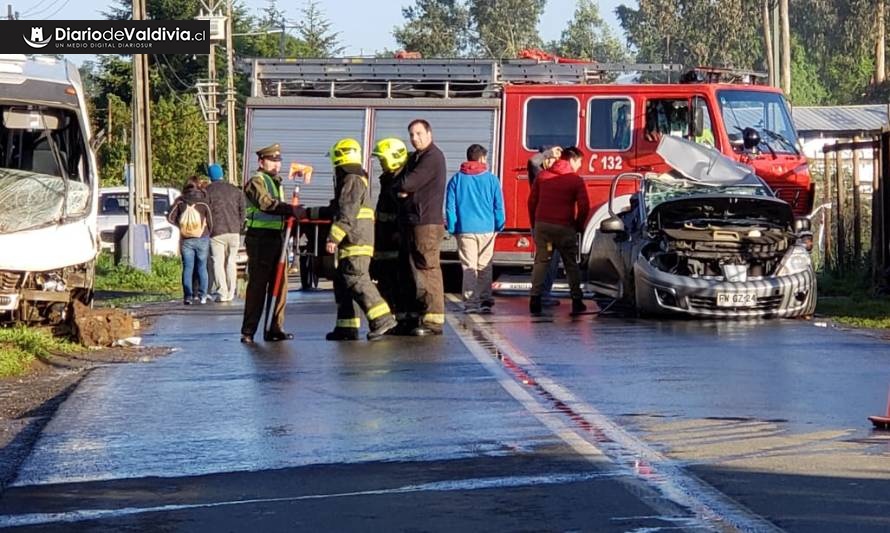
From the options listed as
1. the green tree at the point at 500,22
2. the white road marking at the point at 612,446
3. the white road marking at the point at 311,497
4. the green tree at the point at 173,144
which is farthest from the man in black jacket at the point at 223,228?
the green tree at the point at 500,22

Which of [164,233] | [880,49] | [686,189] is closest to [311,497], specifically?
[686,189]

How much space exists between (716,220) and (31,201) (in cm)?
672

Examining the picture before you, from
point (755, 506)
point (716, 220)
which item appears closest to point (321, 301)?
point (716, 220)

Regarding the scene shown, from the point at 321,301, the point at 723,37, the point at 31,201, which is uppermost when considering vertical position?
the point at 723,37

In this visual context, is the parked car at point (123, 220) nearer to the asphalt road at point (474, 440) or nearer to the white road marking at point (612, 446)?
the asphalt road at point (474, 440)

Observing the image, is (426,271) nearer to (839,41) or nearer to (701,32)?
(701,32)

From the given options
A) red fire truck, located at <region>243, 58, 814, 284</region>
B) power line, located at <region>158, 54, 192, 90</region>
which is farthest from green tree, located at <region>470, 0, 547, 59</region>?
red fire truck, located at <region>243, 58, 814, 284</region>

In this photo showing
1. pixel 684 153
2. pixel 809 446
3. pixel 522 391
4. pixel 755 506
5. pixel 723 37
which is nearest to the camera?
pixel 755 506

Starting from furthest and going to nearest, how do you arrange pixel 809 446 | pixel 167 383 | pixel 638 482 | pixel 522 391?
pixel 167 383, pixel 522 391, pixel 809 446, pixel 638 482

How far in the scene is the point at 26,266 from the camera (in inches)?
601

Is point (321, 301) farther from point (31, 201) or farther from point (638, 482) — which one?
point (638, 482)

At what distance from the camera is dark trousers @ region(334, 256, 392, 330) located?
1455 cm

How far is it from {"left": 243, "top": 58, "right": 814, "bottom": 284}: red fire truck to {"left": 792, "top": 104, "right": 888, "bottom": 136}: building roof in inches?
1548

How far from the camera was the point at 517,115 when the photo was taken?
23359 mm
